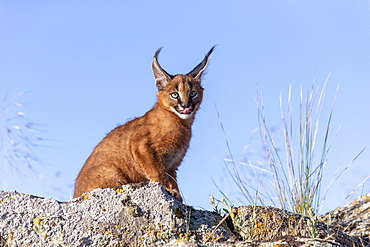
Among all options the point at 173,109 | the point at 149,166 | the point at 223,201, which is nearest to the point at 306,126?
the point at 173,109

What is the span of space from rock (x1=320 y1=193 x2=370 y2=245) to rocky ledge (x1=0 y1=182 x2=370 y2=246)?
851 mm

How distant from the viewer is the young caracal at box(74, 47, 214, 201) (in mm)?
6688

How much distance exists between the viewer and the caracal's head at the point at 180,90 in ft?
24.8

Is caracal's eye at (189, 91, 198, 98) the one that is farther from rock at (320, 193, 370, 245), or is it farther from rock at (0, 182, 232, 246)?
rock at (0, 182, 232, 246)

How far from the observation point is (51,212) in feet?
15.6

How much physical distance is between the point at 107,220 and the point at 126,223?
172 millimetres

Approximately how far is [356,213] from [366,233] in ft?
2.60

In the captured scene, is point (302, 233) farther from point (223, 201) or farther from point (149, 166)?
point (149, 166)

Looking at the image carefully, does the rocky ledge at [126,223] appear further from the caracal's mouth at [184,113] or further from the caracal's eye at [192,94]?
the caracal's eye at [192,94]

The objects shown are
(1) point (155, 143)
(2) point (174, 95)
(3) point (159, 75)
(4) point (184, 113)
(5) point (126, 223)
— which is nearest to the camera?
(5) point (126, 223)

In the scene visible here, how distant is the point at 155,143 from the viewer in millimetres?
7082

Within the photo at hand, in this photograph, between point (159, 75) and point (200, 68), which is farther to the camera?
point (200, 68)

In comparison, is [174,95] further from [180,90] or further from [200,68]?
[200,68]

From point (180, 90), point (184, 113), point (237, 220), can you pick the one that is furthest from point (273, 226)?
point (180, 90)
